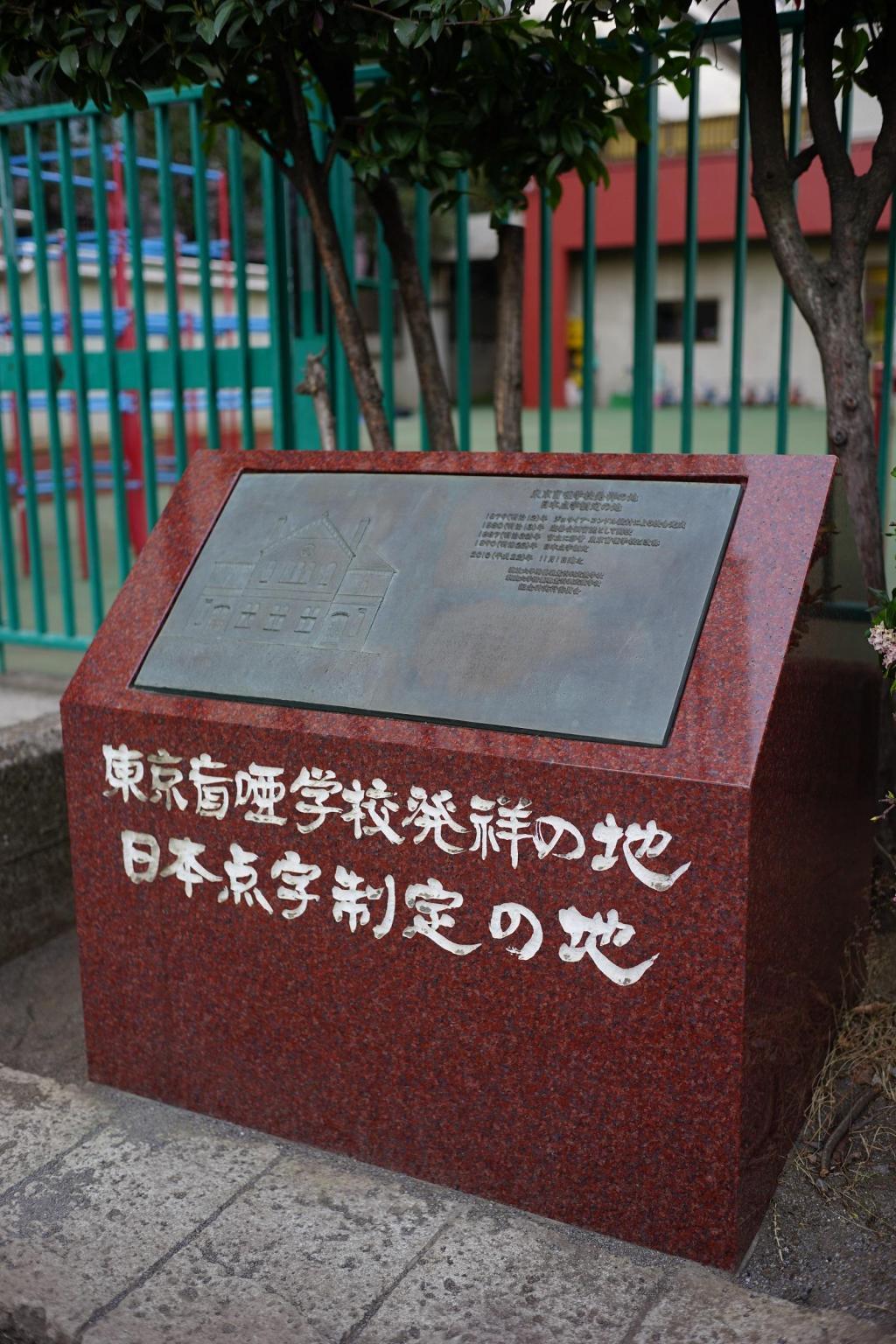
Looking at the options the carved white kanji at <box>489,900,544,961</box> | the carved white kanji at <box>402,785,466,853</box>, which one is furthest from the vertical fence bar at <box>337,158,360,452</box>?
the carved white kanji at <box>489,900,544,961</box>

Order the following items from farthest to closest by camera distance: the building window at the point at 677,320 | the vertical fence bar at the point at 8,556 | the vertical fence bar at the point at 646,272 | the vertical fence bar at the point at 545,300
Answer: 1. the building window at the point at 677,320
2. the vertical fence bar at the point at 8,556
3. the vertical fence bar at the point at 545,300
4. the vertical fence bar at the point at 646,272

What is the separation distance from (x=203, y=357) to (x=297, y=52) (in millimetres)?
1384

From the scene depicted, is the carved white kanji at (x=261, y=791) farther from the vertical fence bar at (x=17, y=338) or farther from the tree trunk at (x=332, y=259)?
the vertical fence bar at (x=17, y=338)

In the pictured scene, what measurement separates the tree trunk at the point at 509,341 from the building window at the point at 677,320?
18.9 metres

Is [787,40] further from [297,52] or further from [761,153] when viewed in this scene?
[297,52]

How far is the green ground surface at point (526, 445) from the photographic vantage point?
20.5 feet

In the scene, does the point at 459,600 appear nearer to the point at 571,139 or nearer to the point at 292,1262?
the point at 292,1262

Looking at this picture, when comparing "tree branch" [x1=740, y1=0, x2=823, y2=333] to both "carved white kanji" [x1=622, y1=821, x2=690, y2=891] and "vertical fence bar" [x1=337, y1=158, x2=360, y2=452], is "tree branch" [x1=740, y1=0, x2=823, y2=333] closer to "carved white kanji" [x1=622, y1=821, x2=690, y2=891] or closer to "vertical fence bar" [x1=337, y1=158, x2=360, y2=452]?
"vertical fence bar" [x1=337, y1=158, x2=360, y2=452]

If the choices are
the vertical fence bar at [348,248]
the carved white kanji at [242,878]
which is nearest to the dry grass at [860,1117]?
the carved white kanji at [242,878]

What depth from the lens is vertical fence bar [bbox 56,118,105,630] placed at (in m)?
4.44

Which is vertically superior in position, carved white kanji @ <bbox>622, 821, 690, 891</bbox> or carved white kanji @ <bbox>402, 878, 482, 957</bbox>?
carved white kanji @ <bbox>622, 821, 690, 891</bbox>

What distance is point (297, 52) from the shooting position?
3113 mm

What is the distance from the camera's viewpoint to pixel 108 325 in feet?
14.9

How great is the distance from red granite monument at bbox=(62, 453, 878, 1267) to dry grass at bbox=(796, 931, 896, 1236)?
4.1 inches
